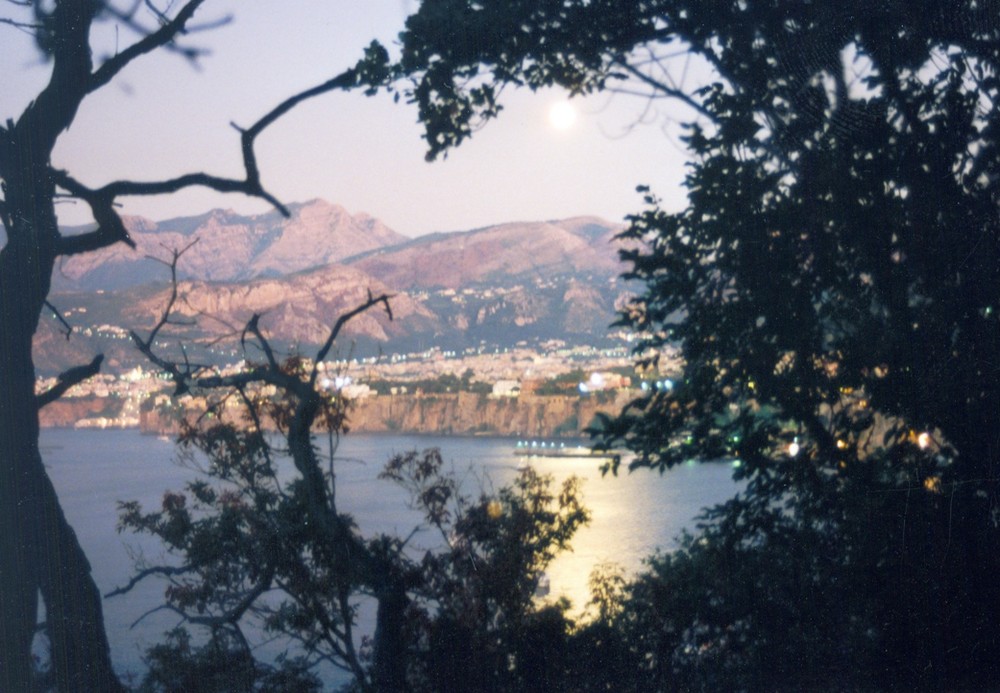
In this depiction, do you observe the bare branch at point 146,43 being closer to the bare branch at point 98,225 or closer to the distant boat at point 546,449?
the bare branch at point 98,225

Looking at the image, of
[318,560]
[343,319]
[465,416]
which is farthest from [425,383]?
[343,319]

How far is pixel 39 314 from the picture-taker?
10.6 feet

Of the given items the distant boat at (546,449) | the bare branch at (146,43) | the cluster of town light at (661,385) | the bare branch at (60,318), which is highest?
the bare branch at (146,43)

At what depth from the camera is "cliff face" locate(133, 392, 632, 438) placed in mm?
4531

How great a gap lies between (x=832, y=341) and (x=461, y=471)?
1.89m

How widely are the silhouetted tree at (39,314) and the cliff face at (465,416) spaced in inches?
56.1

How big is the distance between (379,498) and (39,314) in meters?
1.87

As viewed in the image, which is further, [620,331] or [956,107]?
[620,331]

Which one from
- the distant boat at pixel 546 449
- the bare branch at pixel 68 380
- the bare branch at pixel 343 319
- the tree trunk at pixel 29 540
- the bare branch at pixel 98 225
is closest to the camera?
the tree trunk at pixel 29 540

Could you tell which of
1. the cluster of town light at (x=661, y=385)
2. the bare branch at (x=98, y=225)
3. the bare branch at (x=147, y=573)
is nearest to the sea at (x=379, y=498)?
the bare branch at (x=147, y=573)

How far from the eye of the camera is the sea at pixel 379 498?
3902mm

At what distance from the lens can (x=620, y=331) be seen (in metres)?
3.61

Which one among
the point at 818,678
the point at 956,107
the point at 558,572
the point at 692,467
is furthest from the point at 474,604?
the point at 956,107

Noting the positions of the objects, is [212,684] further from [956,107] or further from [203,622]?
[956,107]
